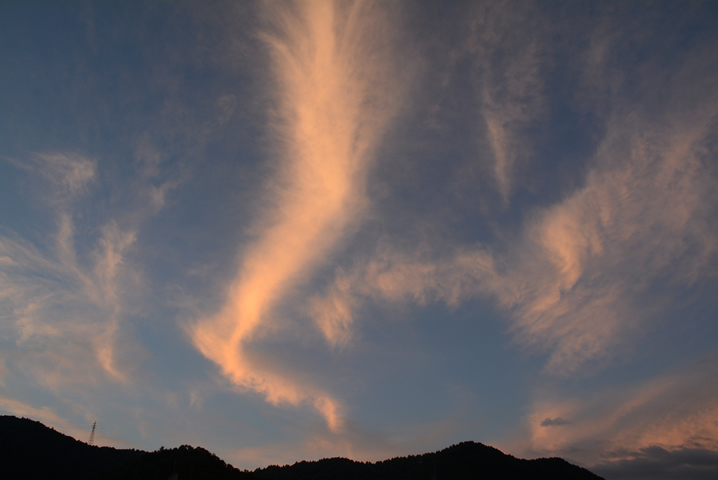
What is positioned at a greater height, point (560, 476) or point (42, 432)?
point (42, 432)

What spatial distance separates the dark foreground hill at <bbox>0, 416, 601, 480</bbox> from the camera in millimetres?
105750

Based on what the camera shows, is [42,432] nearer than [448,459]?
Yes

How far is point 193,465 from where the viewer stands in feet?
355

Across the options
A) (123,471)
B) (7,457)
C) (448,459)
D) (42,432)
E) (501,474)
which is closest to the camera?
(123,471)

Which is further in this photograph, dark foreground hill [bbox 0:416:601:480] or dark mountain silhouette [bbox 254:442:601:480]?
dark mountain silhouette [bbox 254:442:601:480]

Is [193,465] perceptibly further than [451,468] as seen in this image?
No

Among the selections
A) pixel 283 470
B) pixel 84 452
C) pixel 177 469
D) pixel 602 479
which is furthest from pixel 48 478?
pixel 602 479

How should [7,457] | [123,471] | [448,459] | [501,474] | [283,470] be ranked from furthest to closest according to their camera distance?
[283,470] < [448,459] < [501,474] < [7,457] < [123,471]

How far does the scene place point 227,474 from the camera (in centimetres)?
11150

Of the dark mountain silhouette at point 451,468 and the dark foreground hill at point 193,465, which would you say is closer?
the dark foreground hill at point 193,465

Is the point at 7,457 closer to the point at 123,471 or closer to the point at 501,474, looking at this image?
the point at 123,471

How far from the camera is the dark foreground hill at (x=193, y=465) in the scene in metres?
106

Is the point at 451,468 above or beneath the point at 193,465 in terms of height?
above

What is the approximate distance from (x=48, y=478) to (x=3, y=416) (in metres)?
32.5
